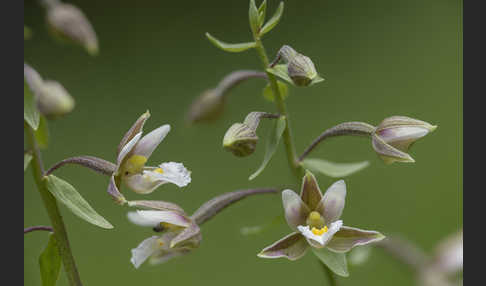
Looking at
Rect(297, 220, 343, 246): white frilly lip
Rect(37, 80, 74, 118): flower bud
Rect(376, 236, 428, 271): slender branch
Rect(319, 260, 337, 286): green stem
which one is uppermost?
Rect(37, 80, 74, 118): flower bud

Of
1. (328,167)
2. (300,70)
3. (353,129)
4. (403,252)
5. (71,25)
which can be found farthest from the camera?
(403,252)

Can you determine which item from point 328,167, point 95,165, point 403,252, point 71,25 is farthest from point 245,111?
point 95,165

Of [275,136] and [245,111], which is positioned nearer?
[275,136]

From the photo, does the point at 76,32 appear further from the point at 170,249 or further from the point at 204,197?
the point at 204,197

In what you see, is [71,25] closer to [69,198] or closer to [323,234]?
[69,198]

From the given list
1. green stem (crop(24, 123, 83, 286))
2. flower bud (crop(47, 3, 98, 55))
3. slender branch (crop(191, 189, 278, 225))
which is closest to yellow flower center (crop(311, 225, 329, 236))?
slender branch (crop(191, 189, 278, 225))

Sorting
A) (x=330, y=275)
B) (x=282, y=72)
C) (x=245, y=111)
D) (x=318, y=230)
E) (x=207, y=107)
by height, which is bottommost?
(x=245, y=111)

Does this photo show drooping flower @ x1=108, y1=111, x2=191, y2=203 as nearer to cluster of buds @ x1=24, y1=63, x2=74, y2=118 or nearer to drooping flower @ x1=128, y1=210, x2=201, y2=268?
drooping flower @ x1=128, y1=210, x2=201, y2=268
